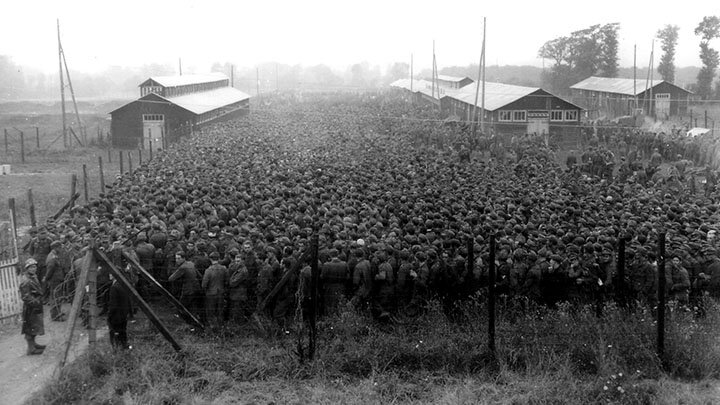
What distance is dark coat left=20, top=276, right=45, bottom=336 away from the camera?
989cm

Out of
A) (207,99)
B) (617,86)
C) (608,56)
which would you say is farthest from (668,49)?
(207,99)

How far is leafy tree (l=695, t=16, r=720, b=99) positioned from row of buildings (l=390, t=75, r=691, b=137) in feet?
23.8

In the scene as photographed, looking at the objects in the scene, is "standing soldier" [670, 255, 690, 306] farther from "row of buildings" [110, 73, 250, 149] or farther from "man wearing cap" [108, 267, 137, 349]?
"row of buildings" [110, 73, 250, 149]

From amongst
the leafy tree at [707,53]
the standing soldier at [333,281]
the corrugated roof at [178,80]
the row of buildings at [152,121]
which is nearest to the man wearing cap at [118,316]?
the standing soldier at [333,281]

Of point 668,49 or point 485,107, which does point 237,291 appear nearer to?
point 485,107

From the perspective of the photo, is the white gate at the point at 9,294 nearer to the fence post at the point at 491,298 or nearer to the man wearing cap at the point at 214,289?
the man wearing cap at the point at 214,289

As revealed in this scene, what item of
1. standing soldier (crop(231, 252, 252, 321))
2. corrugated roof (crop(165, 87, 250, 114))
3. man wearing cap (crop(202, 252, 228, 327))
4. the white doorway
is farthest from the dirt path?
corrugated roof (crop(165, 87, 250, 114))

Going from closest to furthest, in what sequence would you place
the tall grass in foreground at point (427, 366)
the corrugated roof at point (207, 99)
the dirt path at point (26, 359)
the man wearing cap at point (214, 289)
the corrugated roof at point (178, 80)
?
the tall grass in foreground at point (427, 366) → the dirt path at point (26, 359) → the man wearing cap at point (214, 289) → the corrugated roof at point (207, 99) → the corrugated roof at point (178, 80)

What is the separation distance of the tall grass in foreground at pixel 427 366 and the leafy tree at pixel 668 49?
2251 inches

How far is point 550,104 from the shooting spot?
36031mm

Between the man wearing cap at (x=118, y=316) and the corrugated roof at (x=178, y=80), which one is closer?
the man wearing cap at (x=118, y=316)

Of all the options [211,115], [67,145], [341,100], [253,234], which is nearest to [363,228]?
[253,234]

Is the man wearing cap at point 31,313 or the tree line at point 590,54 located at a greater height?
the tree line at point 590,54

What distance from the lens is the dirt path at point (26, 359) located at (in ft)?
28.6
